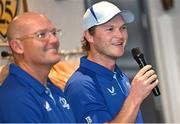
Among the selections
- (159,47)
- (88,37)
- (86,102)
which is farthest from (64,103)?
(159,47)

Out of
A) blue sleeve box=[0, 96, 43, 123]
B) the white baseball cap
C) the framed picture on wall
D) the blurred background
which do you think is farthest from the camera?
the blurred background

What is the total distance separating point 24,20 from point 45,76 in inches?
8.8

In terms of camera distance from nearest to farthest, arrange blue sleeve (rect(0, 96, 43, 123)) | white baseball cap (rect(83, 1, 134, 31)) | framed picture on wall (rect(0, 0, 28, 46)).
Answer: blue sleeve (rect(0, 96, 43, 123)), white baseball cap (rect(83, 1, 134, 31)), framed picture on wall (rect(0, 0, 28, 46))

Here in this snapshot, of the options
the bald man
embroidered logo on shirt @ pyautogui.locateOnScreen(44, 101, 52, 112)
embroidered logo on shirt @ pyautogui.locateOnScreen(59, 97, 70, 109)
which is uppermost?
the bald man

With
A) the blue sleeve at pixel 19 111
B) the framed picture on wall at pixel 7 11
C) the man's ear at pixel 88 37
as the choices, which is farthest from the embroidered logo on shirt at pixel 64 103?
the framed picture on wall at pixel 7 11

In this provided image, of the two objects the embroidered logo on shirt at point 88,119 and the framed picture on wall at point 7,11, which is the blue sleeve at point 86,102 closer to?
the embroidered logo on shirt at point 88,119

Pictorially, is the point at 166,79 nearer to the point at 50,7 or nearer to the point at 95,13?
the point at 50,7

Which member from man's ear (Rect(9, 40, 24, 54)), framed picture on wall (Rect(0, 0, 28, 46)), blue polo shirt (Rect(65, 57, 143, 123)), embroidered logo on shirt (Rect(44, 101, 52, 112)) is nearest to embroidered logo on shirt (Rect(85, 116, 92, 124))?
blue polo shirt (Rect(65, 57, 143, 123))

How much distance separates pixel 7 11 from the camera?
8.41 ft

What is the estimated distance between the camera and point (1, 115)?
137cm

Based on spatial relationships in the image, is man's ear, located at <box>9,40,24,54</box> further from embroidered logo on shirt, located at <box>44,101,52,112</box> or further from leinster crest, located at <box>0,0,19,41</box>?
leinster crest, located at <box>0,0,19,41</box>

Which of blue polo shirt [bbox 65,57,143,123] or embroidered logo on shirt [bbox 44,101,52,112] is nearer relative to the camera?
embroidered logo on shirt [bbox 44,101,52,112]

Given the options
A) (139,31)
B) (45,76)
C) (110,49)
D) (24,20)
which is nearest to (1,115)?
(45,76)

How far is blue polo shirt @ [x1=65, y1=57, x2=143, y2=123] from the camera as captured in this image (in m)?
1.51
